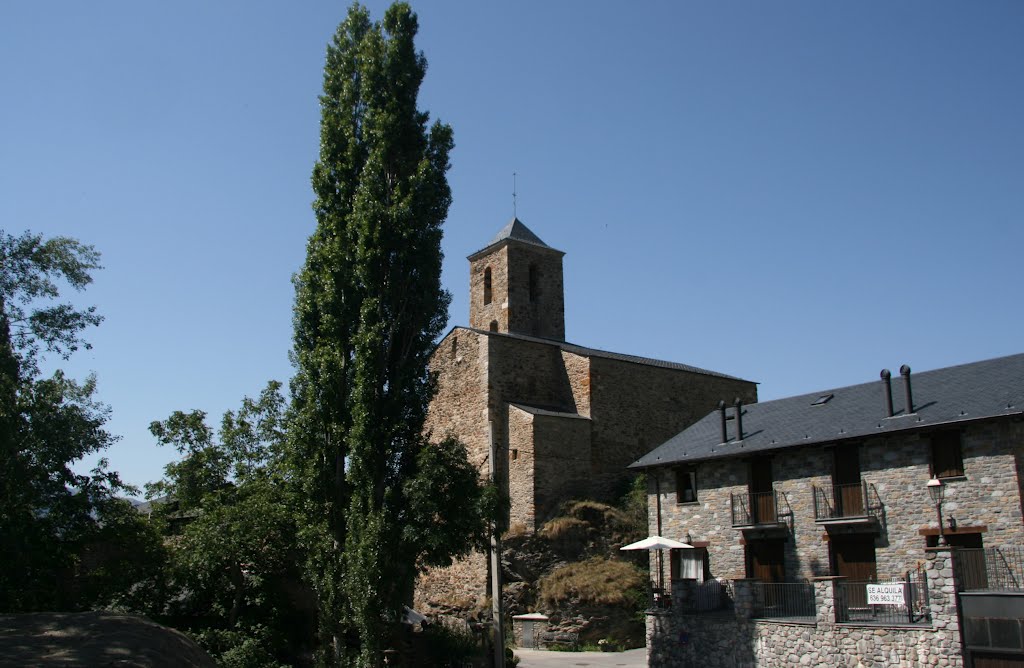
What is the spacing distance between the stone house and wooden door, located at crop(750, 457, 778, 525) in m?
0.04

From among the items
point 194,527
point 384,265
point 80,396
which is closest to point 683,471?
point 384,265

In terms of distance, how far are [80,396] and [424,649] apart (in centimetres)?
909

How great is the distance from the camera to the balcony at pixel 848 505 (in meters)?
20.0

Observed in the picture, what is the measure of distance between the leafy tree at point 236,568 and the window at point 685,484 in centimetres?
1135

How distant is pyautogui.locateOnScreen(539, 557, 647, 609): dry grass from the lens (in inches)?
1002

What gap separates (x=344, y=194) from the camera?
1808 centimetres

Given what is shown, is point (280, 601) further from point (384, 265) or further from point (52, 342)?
point (52, 342)

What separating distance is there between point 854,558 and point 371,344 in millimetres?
12576

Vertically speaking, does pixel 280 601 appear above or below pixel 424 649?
above

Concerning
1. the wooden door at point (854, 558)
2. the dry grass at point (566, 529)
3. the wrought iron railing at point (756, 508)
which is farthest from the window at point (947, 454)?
the dry grass at point (566, 529)

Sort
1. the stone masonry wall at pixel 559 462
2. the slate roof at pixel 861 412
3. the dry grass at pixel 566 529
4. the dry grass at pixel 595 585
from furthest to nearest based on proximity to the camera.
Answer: the stone masonry wall at pixel 559 462, the dry grass at pixel 566 529, the dry grass at pixel 595 585, the slate roof at pixel 861 412

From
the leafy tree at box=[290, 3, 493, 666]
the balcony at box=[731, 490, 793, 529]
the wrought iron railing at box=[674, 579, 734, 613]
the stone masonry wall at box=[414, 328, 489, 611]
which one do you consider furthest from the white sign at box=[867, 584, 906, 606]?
the stone masonry wall at box=[414, 328, 489, 611]

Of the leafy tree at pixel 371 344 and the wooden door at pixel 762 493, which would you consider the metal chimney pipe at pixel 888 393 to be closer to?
the wooden door at pixel 762 493

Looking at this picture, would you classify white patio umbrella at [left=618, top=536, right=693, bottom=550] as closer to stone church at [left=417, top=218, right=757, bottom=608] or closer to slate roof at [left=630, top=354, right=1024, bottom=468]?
A: slate roof at [left=630, top=354, right=1024, bottom=468]
